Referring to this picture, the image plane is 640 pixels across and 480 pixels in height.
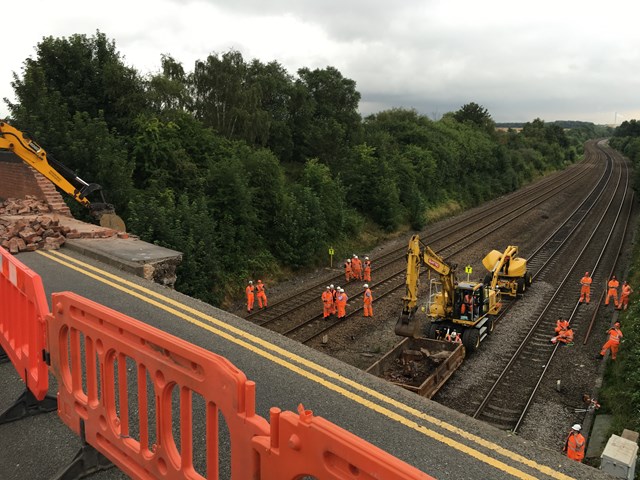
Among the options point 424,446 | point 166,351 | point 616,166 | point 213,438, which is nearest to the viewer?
point 213,438

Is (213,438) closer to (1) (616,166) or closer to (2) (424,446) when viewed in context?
(2) (424,446)

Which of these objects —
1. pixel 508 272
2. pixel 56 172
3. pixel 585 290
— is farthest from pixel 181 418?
pixel 585 290

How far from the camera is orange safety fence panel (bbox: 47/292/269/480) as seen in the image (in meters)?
2.66

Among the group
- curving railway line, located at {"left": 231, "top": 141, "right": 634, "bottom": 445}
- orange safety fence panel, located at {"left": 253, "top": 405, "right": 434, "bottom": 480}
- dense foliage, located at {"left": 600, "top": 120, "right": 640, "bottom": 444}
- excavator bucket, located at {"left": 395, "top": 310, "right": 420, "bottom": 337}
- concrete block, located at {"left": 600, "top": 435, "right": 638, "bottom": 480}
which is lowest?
curving railway line, located at {"left": 231, "top": 141, "right": 634, "bottom": 445}

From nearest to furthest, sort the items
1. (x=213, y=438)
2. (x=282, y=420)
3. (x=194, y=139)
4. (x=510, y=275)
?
(x=282, y=420) < (x=213, y=438) < (x=510, y=275) < (x=194, y=139)

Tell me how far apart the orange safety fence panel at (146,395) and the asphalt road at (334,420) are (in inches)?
30.5

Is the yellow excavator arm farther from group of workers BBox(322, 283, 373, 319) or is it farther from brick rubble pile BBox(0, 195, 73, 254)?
brick rubble pile BBox(0, 195, 73, 254)

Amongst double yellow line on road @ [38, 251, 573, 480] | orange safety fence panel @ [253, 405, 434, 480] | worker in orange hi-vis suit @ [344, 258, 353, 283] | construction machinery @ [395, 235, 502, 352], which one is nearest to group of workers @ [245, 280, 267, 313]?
worker in orange hi-vis suit @ [344, 258, 353, 283]

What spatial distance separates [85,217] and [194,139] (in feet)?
28.6

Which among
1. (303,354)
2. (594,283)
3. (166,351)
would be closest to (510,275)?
(594,283)

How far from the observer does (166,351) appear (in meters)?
3.07

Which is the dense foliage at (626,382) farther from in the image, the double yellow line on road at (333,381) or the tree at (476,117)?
the tree at (476,117)

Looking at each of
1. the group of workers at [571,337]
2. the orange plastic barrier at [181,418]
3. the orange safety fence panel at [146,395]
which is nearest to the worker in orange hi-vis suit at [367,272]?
the group of workers at [571,337]

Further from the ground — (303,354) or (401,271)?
(303,354)
